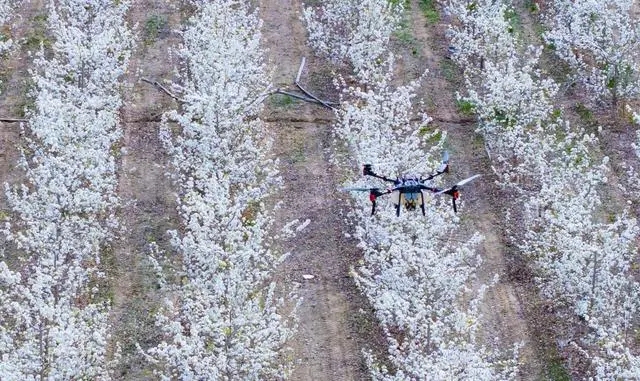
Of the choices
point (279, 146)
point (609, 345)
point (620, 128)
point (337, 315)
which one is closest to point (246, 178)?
point (337, 315)

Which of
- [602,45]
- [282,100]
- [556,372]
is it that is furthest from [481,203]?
[282,100]

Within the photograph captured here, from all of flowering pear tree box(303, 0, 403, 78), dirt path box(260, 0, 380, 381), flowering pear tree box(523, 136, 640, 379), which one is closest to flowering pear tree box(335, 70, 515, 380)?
dirt path box(260, 0, 380, 381)

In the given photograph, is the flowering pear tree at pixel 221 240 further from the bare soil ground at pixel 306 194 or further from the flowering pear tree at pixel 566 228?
the flowering pear tree at pixel 566 228

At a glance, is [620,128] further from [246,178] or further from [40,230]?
[40,230]

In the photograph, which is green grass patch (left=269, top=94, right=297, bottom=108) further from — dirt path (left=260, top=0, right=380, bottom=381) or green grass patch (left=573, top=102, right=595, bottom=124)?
green grass patch (left=573, top=102, right=595, bottom=124)

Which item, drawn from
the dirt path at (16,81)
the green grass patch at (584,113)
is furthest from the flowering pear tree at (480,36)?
the dirt path at (16,81)

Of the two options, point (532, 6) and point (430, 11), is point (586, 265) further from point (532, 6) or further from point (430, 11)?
point (532, 6)
